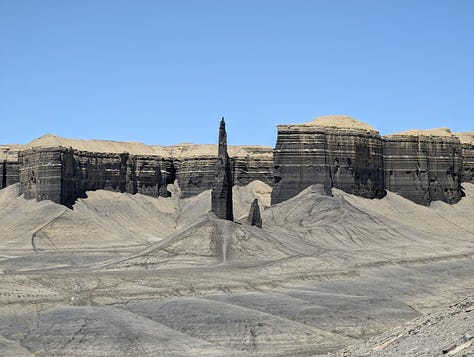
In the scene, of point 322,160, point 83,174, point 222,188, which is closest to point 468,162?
point 322,160

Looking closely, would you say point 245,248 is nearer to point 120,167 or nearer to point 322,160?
point 322,160

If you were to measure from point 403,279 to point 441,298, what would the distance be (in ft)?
32.5

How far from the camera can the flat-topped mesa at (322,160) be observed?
12600 centimetres

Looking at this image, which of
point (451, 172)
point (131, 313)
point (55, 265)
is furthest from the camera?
point (451, 172)

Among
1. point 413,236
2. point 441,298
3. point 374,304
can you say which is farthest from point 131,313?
point 413,236

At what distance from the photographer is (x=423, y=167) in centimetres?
14138

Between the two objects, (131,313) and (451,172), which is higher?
(451,172)

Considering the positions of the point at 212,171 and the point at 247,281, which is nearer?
the point at 247,281

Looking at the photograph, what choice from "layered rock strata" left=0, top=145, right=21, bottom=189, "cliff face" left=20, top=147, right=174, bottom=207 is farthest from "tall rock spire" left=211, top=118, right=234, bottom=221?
"layered rock strata" left=0, top=145, right=21, bottom=189

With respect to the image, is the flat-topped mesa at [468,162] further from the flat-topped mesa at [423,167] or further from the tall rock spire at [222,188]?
the tall rock spire at [222,188]

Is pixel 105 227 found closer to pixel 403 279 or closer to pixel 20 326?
pixel 403 279

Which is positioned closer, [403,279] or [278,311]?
[278,311]

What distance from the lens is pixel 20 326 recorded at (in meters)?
53.8

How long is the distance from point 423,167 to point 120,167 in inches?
2129
